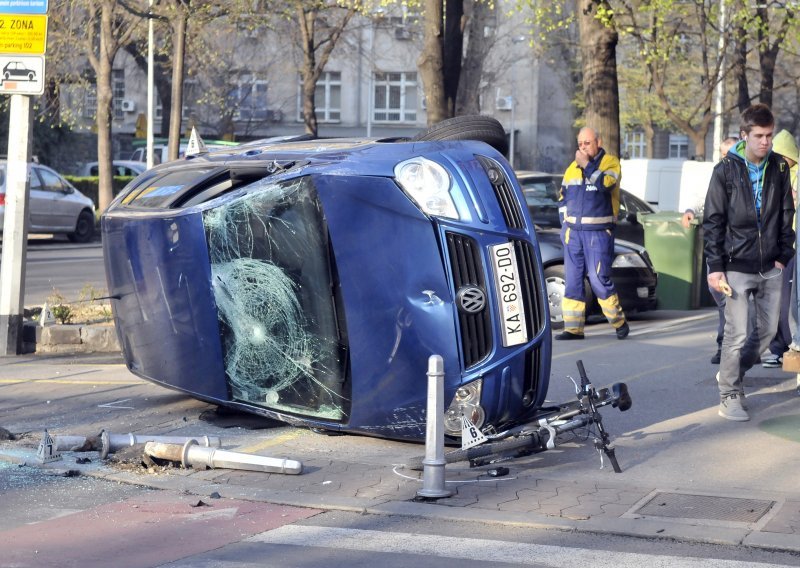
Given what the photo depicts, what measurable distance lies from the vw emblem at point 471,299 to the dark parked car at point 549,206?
7338mm

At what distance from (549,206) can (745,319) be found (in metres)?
7.15

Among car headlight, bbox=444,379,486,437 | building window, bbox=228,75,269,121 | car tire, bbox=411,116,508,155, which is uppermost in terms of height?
building window, bbox=228,75,269,121

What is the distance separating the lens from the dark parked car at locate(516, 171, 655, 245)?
14.6 meters

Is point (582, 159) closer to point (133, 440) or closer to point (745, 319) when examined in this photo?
point (745, 319)

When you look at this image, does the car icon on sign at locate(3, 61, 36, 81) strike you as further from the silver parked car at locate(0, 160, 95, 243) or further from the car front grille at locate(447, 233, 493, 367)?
the silver parked car at locate(0, 160, 95, 243)

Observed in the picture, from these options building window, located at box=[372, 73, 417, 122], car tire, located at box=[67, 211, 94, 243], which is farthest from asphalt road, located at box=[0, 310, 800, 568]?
building window, located at box=[372, 73, 417, 122]

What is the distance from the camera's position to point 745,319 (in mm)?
→ 7805

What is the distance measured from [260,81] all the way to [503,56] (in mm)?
12694

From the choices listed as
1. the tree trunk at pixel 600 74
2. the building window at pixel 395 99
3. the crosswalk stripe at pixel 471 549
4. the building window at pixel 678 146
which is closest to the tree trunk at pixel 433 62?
the tree trunk at pixel 600 74

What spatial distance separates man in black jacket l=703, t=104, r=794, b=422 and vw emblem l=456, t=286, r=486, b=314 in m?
1.89

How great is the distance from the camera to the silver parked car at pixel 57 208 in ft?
85.5

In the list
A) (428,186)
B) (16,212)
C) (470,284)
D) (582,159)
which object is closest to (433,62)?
(582,159)

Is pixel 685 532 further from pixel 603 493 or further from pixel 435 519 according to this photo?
pixel 435 519

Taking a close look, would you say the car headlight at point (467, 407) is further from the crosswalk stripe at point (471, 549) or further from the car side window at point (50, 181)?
the car side window at point (50, 181)
